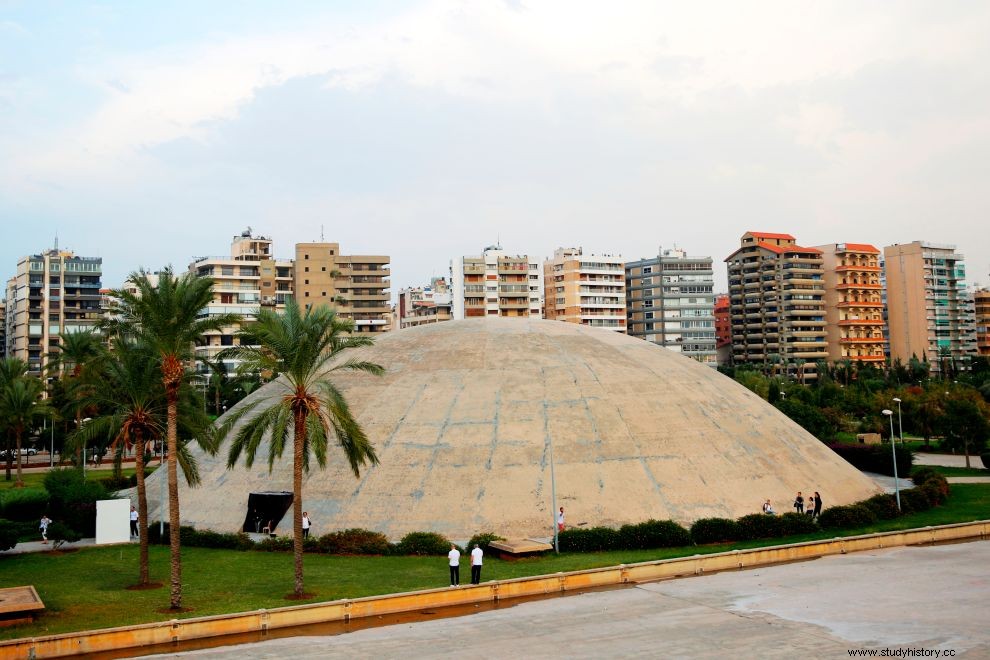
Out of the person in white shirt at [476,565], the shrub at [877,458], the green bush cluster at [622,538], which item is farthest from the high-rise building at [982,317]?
the person in white shirt at [476,565]

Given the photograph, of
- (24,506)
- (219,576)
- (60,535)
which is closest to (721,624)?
(219,576)

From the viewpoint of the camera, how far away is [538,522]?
37.2m

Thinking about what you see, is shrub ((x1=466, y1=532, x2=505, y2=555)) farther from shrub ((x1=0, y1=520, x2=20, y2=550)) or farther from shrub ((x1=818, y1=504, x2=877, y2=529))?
shrub ((x1=0, y1=520, x2=20, y2=550))

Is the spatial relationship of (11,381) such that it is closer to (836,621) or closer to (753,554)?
(753,554)

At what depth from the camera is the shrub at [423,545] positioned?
1382 inches

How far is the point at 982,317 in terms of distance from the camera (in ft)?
648

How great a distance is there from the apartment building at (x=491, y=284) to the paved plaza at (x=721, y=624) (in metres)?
113

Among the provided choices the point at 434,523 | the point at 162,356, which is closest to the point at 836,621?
the point at 434,523

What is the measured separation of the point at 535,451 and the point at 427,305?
122 m

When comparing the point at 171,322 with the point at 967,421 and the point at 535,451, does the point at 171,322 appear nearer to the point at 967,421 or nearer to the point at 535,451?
the point at 535,451

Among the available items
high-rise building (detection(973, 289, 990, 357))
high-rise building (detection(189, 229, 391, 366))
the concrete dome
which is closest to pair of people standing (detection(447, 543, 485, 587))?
the concrete dome

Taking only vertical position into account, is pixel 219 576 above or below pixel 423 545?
below

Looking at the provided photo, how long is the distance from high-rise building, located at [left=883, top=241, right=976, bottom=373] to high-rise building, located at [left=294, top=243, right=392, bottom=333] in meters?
112

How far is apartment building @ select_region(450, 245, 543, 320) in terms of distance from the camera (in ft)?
466
